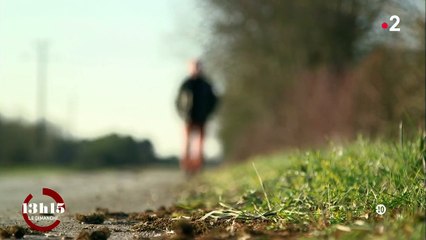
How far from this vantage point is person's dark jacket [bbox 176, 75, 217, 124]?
14.9 meters

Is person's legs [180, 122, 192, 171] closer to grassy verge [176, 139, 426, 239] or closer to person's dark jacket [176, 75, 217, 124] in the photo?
person's dark jacket [176, 75, 217, 124]

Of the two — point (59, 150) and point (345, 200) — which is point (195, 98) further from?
point (59, 150)

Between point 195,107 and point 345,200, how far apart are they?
9777 millimetres

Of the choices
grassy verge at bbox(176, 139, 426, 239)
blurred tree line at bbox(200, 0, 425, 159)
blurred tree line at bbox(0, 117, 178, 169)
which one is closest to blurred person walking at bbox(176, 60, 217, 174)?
blurred tree line at bbox(200, 0, 425, 159)

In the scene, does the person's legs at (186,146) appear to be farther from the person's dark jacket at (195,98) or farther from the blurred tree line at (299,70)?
the blurred tree line at (299,70)

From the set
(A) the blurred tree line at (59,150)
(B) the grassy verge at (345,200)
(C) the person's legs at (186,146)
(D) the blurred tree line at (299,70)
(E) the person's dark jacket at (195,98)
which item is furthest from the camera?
(A) the blurred tree line at (59,150)

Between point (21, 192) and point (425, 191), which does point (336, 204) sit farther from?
point (21, 192)

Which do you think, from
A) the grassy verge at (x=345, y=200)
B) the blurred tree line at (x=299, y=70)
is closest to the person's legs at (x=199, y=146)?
the blurred tree line at (x=299, y=70)

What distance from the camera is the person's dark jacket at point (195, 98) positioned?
14.9 metres

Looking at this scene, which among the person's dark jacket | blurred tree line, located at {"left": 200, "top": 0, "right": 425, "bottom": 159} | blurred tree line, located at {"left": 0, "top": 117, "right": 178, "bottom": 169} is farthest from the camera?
blurred tree line, located at {"left": 0, "top": 117, "right": 178, "bottom": 169}

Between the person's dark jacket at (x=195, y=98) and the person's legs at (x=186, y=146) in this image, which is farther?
the person's dark jacket at (x=195, y=98)

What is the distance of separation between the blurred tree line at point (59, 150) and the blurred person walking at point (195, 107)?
2099cm

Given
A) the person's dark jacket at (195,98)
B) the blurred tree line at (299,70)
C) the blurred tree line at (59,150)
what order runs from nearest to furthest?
the person's dark jacket at (195,98)
the blurred tree line at (299,70)
the blurred tree line at (59,150)

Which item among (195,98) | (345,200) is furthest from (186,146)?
(345,200)
